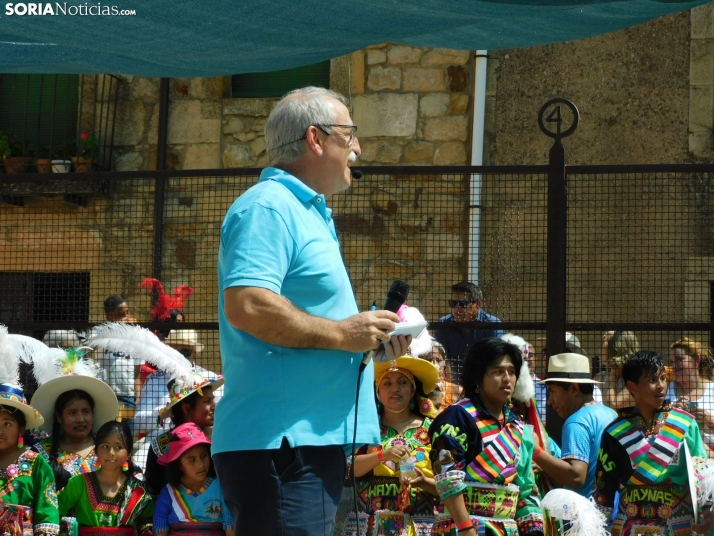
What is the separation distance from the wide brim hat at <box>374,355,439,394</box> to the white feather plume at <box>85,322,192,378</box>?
1216 millimetres

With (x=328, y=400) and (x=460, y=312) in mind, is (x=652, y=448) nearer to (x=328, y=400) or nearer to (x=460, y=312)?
(x=460, y=312)

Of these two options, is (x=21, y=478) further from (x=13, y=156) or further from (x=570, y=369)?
(x=13, y=156)

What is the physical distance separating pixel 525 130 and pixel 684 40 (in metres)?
1.61

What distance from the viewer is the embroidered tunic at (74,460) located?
19.5 ft

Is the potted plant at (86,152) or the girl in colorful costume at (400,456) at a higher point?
the potted plant at (86,152)

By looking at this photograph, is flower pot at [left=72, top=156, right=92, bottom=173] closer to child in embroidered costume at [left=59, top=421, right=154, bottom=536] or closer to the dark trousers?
child in embroidered costume at [left=59, top=421, right=154, bottom=536]

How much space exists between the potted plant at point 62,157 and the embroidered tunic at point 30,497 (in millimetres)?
4593

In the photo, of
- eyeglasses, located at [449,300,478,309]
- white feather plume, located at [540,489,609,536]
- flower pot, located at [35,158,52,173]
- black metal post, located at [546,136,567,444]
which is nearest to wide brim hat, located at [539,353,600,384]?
black metal post, located at [546,136,567,444]

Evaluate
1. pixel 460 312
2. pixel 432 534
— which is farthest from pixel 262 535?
pixel 460 312

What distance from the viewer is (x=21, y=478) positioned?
560cm

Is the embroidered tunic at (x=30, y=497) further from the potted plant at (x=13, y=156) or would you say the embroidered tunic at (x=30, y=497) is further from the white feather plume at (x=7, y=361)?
the potted plant at (x=13, y=156)

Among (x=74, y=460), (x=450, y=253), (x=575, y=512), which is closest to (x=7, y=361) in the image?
(x=74, y=460)

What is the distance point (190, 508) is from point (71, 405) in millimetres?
1052

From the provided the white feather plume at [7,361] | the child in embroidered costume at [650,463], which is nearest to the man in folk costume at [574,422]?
the child in embroidered costume at [650,463]
